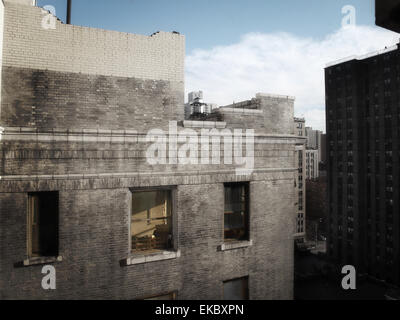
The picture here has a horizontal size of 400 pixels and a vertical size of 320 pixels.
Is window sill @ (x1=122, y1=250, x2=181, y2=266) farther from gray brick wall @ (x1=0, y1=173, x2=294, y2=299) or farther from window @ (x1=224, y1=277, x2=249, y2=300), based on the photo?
window @ (x1=224, y1=277, x2=249, y2=300)

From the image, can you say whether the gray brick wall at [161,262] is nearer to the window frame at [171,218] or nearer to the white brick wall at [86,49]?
the window frame at [171,218]

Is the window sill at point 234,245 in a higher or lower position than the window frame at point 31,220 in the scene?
lower

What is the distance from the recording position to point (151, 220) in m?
9.03

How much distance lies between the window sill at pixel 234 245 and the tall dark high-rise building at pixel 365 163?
6760 cm

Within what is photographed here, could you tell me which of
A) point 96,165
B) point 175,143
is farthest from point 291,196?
point 96,165

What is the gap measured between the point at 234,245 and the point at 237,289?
5.26 ft

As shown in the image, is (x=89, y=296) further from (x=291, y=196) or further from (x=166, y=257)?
(x=291, y=196)

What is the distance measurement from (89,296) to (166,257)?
2314 millimetres

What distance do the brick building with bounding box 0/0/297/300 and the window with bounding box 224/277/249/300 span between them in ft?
0.13

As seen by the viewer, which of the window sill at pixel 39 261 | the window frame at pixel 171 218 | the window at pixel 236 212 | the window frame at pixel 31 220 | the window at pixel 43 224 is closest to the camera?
the window sill at pixel 39 261

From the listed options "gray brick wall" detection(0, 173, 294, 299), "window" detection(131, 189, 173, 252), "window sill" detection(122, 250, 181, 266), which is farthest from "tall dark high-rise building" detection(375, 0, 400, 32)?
"window sill" detection(122, 250, 181, 266)

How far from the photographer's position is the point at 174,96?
29.6 ft

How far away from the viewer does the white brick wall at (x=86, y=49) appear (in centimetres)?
758

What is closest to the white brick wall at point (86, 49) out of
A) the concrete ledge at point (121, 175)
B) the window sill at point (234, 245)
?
the concrete ledge at point (121, 175)
